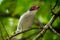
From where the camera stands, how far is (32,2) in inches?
104

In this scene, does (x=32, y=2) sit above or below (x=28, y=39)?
above

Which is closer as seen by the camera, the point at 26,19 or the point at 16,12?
→ the point at 26,19

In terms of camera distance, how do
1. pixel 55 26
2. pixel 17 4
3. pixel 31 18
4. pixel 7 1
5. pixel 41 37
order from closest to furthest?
pixel 41 37, pixel 31 18, pixel 55 26, pixel 17 4, pixel 7 1

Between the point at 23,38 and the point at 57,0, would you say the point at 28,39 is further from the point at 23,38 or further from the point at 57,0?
the point at 57,0

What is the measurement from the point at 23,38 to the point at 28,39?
5cm

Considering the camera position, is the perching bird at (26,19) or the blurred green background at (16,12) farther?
the blurred green background at (16,12)

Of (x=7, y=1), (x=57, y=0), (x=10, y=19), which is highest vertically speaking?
(x=57, y=0)

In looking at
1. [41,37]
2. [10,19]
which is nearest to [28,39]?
[10,19]

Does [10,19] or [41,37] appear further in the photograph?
[10,19]

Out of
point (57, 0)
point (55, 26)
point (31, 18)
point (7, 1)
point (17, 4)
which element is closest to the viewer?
point (57, 0)

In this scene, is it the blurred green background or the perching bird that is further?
the blurred green background

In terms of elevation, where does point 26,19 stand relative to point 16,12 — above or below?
above

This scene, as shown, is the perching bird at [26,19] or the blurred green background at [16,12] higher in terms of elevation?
the perching bird at [26,19]

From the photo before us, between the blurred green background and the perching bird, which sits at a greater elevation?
the perching bird
